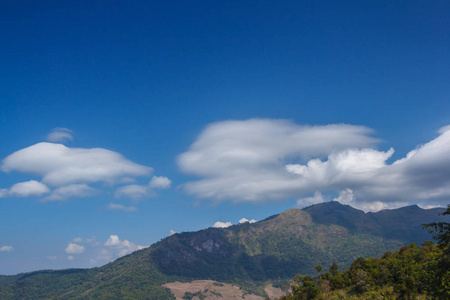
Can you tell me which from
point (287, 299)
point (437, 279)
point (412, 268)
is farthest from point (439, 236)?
point (287, 299)

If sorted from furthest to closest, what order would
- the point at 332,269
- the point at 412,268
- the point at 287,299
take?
the point at 332,269
the point at 287,299
the point at 412,268

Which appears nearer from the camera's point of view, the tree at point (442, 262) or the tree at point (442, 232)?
the tree at point (442, 262)

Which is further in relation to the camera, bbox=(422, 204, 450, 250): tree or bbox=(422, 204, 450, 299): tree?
bbox=(422, 204, 450, 250): tree

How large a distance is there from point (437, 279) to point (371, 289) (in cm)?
6279

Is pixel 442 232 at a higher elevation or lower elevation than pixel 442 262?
higher

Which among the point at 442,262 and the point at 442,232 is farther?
the point at 442,232

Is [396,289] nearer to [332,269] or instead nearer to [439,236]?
[439,236]

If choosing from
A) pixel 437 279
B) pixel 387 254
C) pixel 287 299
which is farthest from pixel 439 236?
pixel 387 254

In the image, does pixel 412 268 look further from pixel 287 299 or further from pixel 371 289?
pixel 287 299

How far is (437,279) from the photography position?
34.5 m

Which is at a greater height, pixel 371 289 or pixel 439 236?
pixel 439 236

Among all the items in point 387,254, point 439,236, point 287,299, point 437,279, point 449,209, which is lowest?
point 287,299

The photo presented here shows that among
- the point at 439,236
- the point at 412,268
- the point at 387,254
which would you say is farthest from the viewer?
the point at 387,254

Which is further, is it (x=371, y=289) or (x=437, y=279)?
(x=371, y=289)
